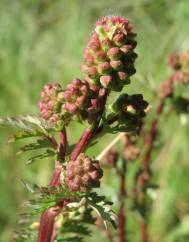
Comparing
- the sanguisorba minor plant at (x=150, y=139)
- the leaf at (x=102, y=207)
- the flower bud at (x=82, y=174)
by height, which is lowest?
the leaf at (x=102, y=207)

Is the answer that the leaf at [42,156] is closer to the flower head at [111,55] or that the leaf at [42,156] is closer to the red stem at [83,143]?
the red stem at [83,143]

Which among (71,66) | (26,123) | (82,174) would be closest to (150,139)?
(26,123)

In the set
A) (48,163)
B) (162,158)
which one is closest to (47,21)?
(48,163)

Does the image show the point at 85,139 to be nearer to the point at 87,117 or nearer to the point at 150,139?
the point at 87,117

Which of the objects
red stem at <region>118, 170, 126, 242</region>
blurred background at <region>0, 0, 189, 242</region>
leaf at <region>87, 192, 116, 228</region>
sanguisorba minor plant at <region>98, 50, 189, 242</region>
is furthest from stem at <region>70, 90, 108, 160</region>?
blurred background at <region>0, 0, 189, 242</region>

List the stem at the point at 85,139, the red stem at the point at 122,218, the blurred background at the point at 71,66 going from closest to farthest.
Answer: the stem at the point at 85,139 < the red stem at the point at 122,218 < the blurred background at the point at 71,66

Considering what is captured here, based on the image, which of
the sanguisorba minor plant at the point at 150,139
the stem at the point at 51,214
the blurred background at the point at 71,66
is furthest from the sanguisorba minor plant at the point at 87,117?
the blurred background at the point at 71,66

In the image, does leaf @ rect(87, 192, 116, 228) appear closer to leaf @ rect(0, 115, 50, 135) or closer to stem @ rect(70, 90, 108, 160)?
stem @ rect(70, 90, 108, 160)
